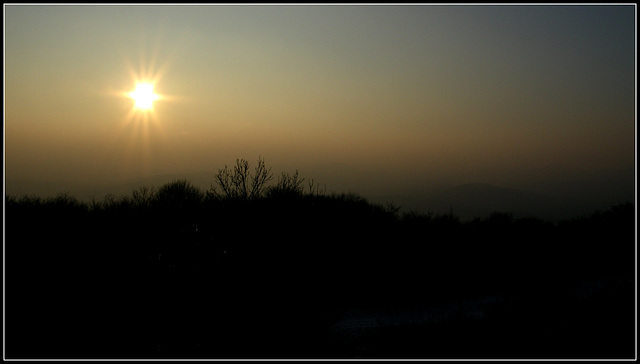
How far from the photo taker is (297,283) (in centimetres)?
1794

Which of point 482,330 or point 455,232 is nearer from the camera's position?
point 482,330

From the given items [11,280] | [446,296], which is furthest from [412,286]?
[11,280]

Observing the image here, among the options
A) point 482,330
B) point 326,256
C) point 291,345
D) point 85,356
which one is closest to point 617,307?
point 482,330

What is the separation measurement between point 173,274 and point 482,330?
10171 mm

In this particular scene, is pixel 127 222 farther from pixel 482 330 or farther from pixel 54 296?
pixel 482 330

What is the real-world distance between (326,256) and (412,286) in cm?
337

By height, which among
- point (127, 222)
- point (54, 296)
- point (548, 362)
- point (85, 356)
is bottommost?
point (548, 362)

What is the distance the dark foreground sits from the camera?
12.1m

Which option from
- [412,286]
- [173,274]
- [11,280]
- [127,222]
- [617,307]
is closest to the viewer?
[617,307]

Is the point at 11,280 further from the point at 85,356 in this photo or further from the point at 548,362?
the point at 548,362

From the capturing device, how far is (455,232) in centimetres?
2328

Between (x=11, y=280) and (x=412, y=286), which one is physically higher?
(x=11, y=280)

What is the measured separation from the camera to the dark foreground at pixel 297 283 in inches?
476

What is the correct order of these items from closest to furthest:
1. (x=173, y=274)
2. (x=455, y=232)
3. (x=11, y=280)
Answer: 1. (x=11, y=280)
2. (x=173, y=274)
3. (x=455, y=232)
